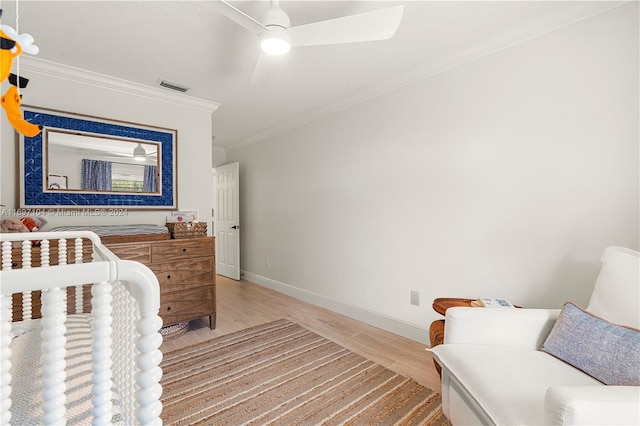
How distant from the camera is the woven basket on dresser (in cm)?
282

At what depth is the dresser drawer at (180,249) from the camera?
257 centimetres

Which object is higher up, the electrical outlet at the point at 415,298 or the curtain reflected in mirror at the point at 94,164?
the curtain reflected in mirror at the point at 94,164

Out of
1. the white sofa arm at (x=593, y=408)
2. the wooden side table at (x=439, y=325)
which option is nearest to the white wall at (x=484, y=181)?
the wooden side table at (x=439, y=325)

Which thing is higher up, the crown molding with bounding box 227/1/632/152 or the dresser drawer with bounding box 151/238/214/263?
the crown molding with bounding box 227/1/632/152

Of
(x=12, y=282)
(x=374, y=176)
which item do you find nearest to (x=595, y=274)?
(x=374, y=176)

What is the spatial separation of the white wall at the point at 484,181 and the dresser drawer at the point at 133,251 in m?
1.81

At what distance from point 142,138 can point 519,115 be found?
3.20 metres

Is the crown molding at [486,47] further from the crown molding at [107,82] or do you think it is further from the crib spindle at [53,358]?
the crib spindle at [53,358]

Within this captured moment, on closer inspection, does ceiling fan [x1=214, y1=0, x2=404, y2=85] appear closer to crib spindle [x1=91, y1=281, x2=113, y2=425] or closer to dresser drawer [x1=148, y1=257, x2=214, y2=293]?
crib spindle [x1=91, y1=281, x2=113, y2=425]

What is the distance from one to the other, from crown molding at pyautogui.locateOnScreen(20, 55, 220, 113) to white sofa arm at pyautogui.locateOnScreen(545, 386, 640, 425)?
3491 mm

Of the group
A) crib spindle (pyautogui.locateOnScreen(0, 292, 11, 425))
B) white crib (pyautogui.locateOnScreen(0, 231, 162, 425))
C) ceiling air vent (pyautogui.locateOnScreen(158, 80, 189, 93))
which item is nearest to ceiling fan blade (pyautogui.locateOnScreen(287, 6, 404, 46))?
white crib (pyautogui.locateOnScreen(0, 231, 162, 425))

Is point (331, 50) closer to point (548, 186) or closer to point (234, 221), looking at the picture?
point (548, 186)

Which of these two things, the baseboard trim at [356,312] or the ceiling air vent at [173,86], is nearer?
the baseboard trim at [356,312]

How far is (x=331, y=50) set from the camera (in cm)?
222
